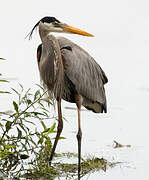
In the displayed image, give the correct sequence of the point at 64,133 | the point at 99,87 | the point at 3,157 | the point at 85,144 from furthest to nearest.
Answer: the point at 64,133
the point at 85,144
the point at 99,87
the point at 3,157

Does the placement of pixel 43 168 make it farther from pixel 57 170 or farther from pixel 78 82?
pixel 78 82

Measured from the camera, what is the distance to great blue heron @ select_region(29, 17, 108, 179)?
480 centimetres

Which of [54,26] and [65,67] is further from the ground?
[54,26]

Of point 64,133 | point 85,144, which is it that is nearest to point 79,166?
point 85,144

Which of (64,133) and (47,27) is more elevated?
(47,27)

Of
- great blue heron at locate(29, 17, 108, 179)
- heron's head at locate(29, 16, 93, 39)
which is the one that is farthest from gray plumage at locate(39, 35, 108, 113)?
heron's head at locate(29, 16, 93, 39)

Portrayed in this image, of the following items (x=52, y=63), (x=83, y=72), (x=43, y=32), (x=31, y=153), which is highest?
(x=43, y=32)

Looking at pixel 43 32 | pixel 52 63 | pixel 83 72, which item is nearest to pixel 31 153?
pixel 52 63

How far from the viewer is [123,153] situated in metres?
5.83

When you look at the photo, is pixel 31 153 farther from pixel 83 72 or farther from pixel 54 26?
Answer: pixel 54 26

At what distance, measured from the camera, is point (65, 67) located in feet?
16.1

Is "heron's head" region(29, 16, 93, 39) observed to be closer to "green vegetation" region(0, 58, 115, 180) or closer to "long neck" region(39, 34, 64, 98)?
"long neck" region(39, 34, 64, 98)

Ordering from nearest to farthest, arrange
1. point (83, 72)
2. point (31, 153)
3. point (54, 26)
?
point (31, 153) < point (54, 26) < point (83, 72)

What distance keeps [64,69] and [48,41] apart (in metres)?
0.37
